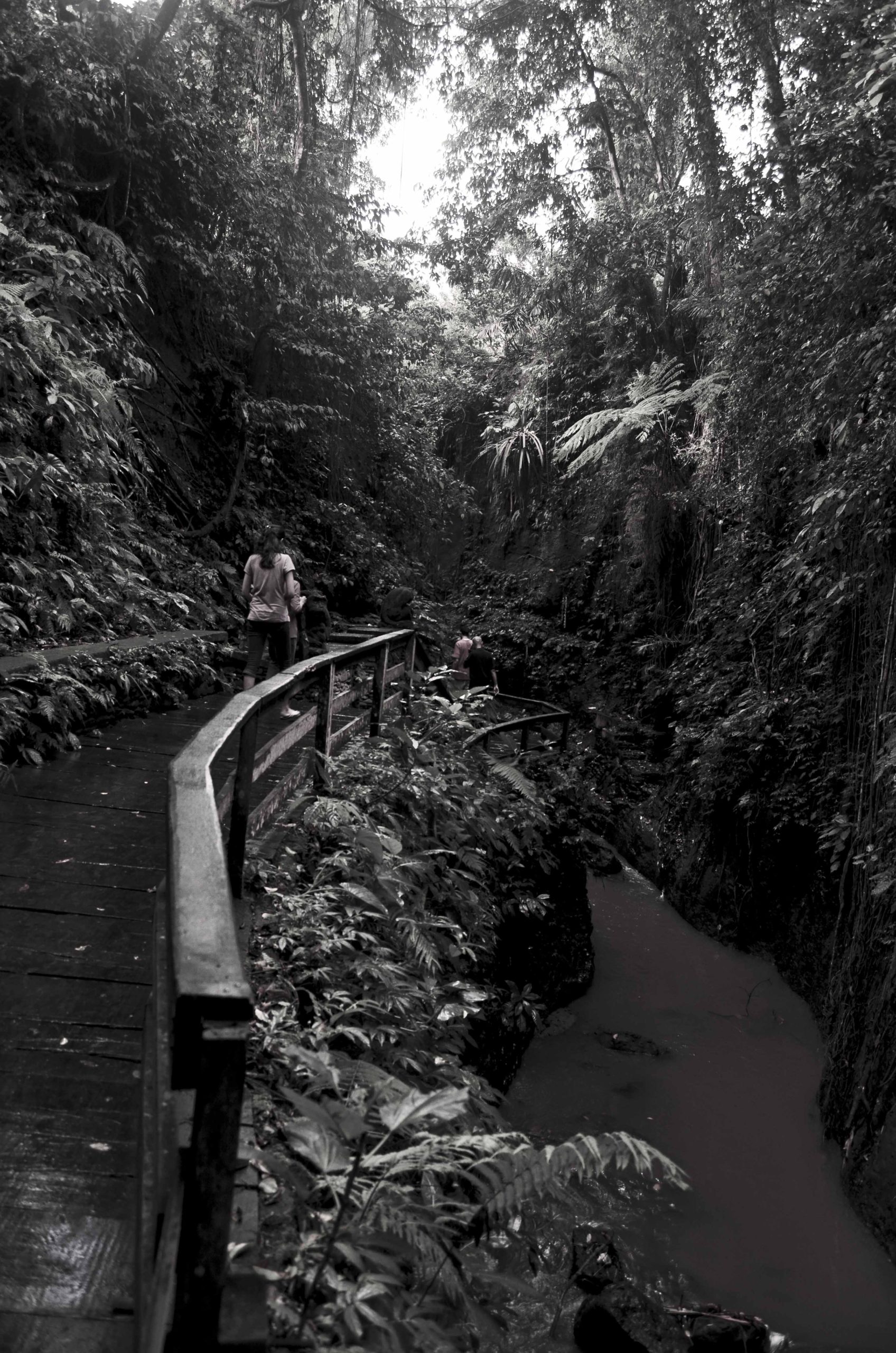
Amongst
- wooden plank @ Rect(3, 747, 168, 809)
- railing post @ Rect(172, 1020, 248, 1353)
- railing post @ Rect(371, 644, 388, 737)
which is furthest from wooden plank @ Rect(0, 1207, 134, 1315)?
railing post @ Rect(371, 644, 388, 737)

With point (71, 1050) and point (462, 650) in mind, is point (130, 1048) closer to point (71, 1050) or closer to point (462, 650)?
point (71, 1050)

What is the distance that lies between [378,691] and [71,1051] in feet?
16.1

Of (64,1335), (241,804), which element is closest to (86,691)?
(241,804)

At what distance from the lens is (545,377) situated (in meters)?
20.2

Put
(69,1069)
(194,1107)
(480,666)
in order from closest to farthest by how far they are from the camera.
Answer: (194,1107) → (69,1069) → (480,666)

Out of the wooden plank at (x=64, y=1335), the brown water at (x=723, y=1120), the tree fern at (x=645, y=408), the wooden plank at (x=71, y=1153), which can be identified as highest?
the tree fern at (x=645, y=408)

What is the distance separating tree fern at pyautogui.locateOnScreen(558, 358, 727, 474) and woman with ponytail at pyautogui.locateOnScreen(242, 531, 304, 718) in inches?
320

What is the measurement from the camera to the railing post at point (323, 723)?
19.1 feet

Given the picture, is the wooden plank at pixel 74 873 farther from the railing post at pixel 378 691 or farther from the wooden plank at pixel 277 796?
the railing post at pixel 378 691

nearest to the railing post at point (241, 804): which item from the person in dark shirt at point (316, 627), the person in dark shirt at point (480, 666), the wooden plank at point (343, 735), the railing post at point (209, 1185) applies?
the railing post at point (209, 1185)

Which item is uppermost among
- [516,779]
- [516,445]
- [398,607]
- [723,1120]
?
[516,445]

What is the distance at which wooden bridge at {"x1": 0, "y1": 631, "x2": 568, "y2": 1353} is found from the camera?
1498 millimetres

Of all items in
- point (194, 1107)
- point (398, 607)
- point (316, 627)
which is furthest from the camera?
point (316, 627)

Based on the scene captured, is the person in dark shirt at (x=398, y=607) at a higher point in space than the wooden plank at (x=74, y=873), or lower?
higher
